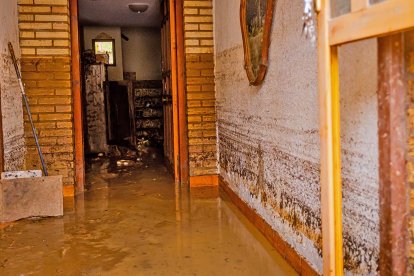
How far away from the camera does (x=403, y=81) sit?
144cm

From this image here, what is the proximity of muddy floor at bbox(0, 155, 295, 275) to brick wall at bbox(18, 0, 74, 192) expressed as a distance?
624mm

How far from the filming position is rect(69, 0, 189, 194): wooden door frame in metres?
5.05

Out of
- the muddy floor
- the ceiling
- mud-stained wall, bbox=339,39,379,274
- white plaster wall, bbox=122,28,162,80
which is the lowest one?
the muddy floor

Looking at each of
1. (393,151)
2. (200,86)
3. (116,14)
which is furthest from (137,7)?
(393,151)

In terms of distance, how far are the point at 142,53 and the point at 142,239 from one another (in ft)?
24.8

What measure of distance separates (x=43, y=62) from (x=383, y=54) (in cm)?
409

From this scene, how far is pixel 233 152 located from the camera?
450cm

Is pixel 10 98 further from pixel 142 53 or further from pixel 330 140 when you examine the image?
pixel 142 53

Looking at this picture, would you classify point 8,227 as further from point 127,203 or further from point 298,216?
point 298,216

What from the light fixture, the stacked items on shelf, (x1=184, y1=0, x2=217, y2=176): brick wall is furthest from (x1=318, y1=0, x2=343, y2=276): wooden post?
the stacked items on shelf

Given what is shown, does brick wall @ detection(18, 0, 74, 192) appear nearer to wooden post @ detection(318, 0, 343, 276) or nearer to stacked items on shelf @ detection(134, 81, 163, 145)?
wooden post @ detection(318, 0, 343, 276)

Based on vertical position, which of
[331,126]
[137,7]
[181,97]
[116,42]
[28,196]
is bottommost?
[28,196]

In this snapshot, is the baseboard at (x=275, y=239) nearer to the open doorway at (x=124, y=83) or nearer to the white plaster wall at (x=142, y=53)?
the open doorway at (x=124, y=83)

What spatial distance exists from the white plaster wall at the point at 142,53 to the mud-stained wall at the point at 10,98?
18.9 feet
